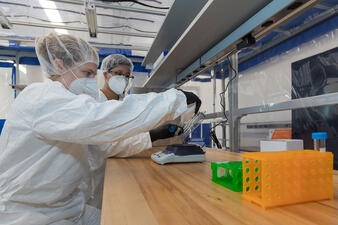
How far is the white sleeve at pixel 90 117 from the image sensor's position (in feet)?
2.50

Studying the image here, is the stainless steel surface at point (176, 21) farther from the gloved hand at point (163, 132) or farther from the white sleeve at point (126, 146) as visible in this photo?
the white sleeve at point (126, 146)

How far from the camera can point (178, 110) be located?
36.5 inches

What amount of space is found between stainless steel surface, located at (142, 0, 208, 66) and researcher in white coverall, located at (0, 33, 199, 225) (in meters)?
0.89

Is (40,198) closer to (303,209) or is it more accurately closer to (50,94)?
(50,94)

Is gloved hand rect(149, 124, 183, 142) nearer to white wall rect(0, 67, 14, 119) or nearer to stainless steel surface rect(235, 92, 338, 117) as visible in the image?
stainless steel surface rect(235, 92, 338, 117)

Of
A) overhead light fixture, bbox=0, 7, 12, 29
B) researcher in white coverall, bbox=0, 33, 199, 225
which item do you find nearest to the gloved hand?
researcher in white coverall, bbox=0, 33, 199, 225

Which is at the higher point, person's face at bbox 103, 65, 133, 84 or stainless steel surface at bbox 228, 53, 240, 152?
person's face at bbox 103, 65, 133, 84

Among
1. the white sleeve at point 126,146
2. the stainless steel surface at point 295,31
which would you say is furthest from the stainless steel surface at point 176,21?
the white sleeve at point 126,146

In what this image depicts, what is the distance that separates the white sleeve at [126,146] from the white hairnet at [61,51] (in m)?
0.53

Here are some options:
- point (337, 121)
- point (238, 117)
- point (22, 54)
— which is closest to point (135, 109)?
point (238, 117)

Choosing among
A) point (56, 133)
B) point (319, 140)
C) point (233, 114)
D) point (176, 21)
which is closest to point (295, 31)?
point (233, 114)

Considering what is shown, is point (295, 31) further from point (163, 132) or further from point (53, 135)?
point (53, 135)

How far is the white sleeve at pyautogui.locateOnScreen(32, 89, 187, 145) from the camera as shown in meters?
0.76

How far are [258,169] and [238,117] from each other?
4.04 feet
